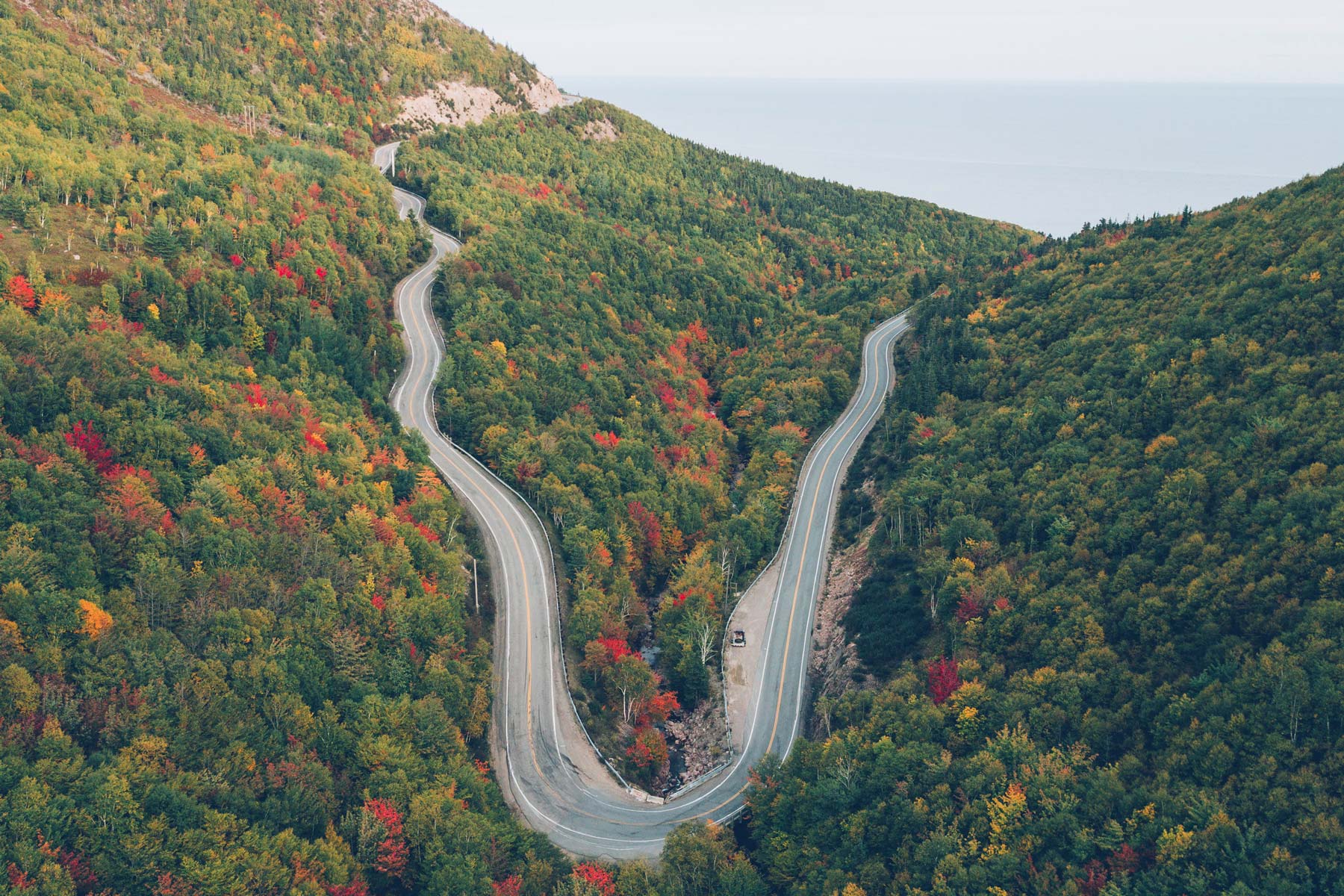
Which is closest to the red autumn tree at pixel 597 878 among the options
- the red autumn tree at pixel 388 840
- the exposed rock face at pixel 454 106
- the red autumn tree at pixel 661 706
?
the red autumn tree at pixel 388 840

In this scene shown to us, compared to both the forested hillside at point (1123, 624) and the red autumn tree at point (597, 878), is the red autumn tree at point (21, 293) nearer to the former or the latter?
the red autumn tree at point (597, 878)

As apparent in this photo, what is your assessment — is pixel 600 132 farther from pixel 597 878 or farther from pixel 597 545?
pixel 597 878

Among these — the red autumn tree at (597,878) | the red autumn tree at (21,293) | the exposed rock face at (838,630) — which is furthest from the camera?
the exposed rock face at (838,630)

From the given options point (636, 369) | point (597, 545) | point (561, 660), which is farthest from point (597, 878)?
point (636, 369)

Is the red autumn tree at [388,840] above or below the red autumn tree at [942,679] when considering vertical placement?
below

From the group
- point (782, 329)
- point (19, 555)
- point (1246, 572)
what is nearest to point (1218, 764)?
point (1246, 572)

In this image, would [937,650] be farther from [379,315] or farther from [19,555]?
[379,315]
